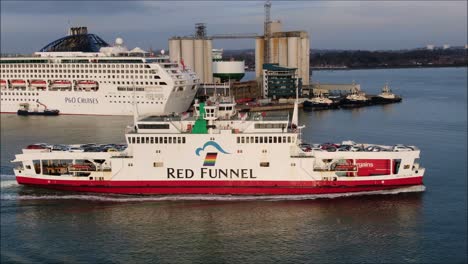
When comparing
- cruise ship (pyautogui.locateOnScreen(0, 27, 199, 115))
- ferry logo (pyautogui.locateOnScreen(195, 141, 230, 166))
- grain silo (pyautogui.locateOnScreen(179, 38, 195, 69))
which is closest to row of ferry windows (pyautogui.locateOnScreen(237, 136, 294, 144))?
ferry logo (pyautogui.locateOnScreen(195, 141, 230, 166))

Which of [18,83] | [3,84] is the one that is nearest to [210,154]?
[18,83]

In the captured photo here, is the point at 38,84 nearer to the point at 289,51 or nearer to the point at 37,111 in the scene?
the point at 37,111

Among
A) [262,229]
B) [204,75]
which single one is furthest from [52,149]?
[204,75]

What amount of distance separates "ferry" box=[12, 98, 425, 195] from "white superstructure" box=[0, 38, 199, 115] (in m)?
14.8

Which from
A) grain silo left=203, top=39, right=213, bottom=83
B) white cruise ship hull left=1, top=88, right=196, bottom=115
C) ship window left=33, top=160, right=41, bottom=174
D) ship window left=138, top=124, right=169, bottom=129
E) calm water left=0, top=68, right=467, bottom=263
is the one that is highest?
grain silo left=203, top=39, right=213, bottom=83

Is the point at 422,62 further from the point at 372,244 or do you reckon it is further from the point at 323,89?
the point at 372,244

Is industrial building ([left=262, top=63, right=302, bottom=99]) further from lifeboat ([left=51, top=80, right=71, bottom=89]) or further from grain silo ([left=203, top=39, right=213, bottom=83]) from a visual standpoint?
lifeboat ([left=51, top=80, right=71, bottom=89])

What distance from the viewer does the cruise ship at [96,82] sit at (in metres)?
28.7

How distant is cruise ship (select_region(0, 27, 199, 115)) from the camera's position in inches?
1131

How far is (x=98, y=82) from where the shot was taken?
29.5 metres

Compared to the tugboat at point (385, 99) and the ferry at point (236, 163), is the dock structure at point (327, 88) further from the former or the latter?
the ferry at point (236, 163)

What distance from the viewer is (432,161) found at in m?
16.7

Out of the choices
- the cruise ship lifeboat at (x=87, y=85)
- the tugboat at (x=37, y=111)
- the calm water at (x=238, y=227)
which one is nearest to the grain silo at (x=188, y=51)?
the cruise ship lifeboat at (x=87, y=85)

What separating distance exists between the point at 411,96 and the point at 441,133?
20.3m
